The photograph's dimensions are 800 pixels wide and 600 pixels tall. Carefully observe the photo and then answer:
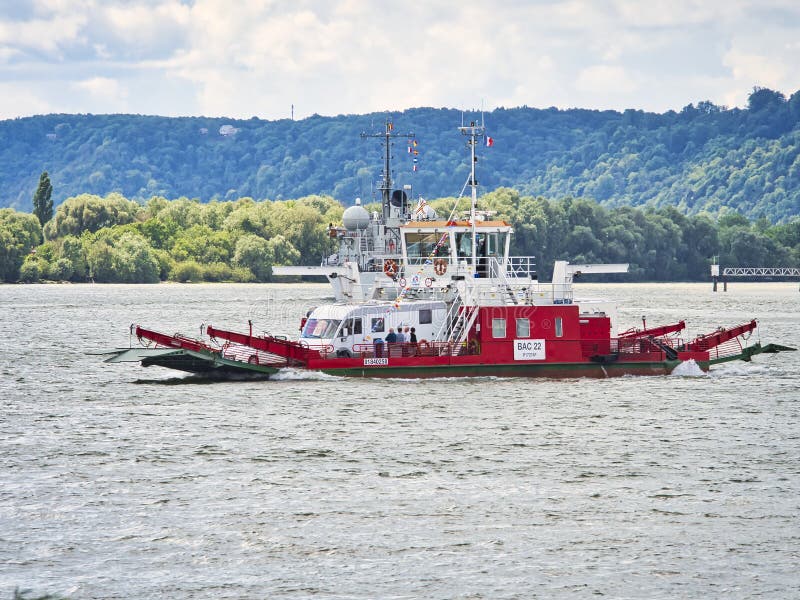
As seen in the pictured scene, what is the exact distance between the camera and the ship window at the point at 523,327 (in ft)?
151

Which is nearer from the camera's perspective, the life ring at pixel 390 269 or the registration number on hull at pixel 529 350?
the registration number on hull at pixel 529 350

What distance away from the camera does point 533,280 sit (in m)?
50.0

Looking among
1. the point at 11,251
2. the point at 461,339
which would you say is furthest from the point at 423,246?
the point at 11,251

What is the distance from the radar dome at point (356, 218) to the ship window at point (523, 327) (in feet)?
147

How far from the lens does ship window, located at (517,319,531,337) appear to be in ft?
151

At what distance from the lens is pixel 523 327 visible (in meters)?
46.1

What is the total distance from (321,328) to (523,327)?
7.42m

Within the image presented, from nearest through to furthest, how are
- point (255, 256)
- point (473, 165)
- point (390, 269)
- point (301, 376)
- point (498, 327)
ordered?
1. point (498, 327)
2. point (301, 376)
3. point (473, 165)
4. point (390, 269)
5. point (255, 256)

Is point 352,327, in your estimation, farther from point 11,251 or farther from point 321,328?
point 11,251

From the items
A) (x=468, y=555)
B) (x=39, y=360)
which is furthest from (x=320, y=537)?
(x=39, y=360)

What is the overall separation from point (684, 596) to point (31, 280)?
17449 centimetres

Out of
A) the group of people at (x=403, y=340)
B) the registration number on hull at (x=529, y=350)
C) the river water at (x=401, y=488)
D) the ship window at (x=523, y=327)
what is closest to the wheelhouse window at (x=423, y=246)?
the group of people at (x=403, y=340)

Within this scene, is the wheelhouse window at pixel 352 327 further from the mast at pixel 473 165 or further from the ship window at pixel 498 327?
the mast at pixel 473 165

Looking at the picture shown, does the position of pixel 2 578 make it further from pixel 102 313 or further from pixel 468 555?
pixel 102 313
